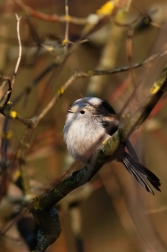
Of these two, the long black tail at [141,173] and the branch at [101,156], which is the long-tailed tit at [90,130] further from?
the branch at [101,156]

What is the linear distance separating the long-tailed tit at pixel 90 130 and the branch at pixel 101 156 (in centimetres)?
15

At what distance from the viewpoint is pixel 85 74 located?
306cm

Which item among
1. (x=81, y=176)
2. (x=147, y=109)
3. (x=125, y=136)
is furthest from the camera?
(x=81, y=176)

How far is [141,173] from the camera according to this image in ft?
9.68

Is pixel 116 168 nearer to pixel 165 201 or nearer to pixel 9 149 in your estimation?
pixel 9 149

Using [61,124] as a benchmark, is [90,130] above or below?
above

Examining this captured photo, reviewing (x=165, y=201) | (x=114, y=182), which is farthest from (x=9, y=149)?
(x=165, y=201)

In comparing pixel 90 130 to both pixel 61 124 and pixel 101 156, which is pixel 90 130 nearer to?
pixel 101 156

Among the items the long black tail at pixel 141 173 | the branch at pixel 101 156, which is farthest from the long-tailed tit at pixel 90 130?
the branch at pixel 101 156

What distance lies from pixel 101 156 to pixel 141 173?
689 mm

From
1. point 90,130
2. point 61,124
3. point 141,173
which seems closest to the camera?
point 141,173

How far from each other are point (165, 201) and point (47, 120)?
123cm

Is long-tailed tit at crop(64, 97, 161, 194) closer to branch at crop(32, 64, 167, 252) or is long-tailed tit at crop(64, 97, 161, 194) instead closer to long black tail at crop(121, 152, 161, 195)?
long black tail at crop(121, 152, 161, 195)

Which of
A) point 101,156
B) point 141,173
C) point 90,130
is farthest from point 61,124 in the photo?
point 101,156
